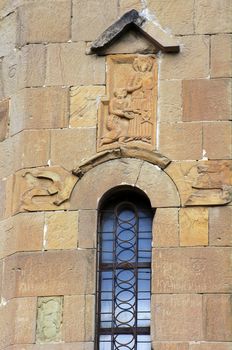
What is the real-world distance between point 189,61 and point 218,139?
968 mm

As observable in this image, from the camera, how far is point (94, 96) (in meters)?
16.2

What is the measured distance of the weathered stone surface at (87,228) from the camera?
1560 cm

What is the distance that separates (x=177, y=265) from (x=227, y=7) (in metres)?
2.99

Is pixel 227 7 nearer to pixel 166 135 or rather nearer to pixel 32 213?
pixel 166 135

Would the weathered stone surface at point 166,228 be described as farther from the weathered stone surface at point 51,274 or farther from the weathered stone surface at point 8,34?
the weathered stone surface at point 8,34

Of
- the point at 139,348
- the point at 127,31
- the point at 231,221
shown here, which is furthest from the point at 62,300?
the point at 127,31

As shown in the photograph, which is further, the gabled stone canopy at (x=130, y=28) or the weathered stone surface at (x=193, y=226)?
the gabled stone canopy at (x=130, y=28)

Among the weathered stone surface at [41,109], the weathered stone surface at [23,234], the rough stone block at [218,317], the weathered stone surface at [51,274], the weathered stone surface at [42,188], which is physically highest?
the weathered stone surface at [41,109]

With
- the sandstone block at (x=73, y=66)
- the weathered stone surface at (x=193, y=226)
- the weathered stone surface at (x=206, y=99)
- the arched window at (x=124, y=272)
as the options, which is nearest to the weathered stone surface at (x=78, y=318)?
the arched window at (x=124, y=272)

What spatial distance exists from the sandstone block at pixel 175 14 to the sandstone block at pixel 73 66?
0.79 m

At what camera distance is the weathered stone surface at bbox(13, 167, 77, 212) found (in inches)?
624

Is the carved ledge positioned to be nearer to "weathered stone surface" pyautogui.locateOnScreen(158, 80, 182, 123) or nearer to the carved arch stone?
the carved arch stone

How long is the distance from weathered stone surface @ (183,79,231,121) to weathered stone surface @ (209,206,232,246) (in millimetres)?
1045

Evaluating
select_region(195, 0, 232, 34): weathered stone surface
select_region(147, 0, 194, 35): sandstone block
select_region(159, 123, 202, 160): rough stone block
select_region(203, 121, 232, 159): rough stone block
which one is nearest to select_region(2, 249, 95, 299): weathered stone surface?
Result: select_region(159, 123, 202, 160): rough stone block
